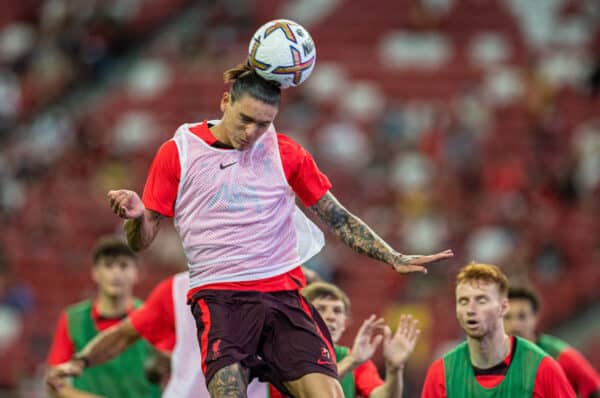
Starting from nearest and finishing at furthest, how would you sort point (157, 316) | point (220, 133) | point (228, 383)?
point (228, 383), point (220, 133), point (157, 316)

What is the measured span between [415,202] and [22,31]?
1079cm

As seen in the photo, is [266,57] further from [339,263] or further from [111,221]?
[111,221]

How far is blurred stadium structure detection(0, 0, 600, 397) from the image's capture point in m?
13.9

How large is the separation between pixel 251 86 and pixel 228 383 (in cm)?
143

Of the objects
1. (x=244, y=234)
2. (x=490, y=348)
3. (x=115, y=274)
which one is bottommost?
(x=490, y=348)

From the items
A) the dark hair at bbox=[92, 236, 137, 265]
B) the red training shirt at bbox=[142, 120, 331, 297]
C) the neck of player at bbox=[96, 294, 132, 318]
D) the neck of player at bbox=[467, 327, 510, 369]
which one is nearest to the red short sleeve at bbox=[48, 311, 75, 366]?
the neck of player at bbox=[96, 294, 132, 318]

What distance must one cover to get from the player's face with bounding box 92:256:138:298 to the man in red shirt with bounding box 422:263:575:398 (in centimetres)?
285

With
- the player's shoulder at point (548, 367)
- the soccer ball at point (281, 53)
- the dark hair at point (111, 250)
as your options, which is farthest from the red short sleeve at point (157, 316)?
the player's shoulder at point (548, 367)

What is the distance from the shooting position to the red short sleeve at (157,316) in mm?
7602

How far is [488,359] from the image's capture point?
6.60 m

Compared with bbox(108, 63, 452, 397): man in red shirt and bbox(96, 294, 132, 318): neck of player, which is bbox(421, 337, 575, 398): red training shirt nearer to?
bbox(108, 63, 452, 397): man in red shirt

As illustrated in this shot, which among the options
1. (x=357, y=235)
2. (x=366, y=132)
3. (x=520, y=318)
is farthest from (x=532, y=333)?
(x=366, y=132)

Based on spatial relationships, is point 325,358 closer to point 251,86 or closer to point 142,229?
point 142,229

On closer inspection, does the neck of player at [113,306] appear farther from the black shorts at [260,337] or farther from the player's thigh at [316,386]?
the player's thigh at [316,386]
